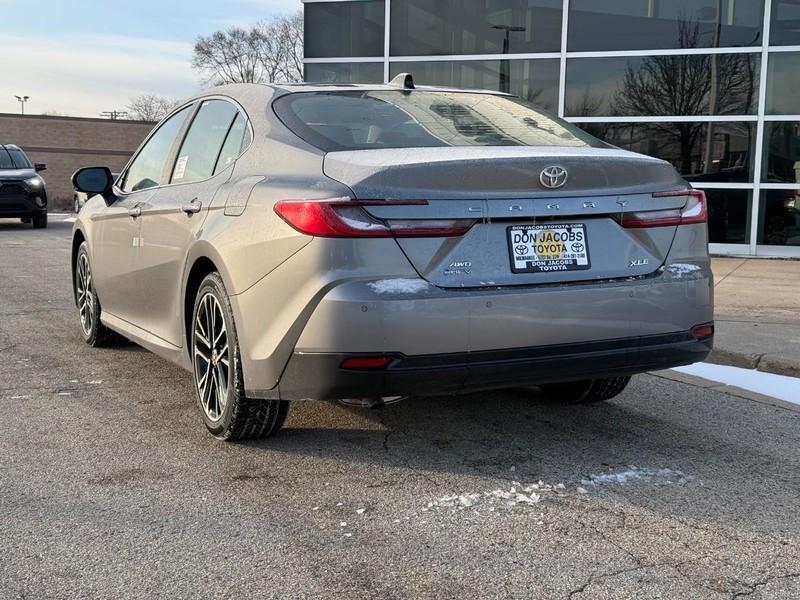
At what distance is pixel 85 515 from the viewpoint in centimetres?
320

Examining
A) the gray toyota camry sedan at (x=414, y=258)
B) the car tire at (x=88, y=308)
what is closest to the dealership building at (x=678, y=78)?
the car tire at (x=88, y=308)

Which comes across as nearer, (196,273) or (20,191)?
(196,273)

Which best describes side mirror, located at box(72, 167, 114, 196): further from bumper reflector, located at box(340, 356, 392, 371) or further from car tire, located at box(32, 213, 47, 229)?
car tire, located at box(32, 213, 47, 229)

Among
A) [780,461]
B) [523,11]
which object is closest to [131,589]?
[780,461]

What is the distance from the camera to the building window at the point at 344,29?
15156mm

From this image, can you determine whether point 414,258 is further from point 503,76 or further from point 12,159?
point 12,159

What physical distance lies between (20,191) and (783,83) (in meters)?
14.6

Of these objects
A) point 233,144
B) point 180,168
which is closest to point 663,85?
point 180,168

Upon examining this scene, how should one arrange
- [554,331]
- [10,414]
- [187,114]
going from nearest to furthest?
[554,331] < [10,414] < [187,114]

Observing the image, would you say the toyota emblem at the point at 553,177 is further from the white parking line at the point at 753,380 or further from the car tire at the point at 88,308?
the car tire at the point at 88,308

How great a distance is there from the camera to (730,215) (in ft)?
43.3

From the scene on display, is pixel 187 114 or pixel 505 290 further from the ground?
pixel 187 114

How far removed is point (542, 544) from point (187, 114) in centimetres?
320

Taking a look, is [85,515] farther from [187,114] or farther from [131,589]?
[187,114]
